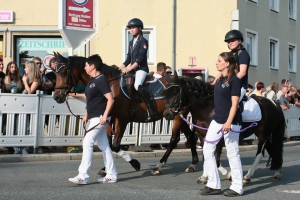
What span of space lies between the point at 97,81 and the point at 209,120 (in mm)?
1855

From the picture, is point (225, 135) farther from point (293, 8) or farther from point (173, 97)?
point (293, 8)

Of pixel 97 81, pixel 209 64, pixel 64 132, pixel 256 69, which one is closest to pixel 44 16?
pixel 209 64

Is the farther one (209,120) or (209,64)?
(209,64)

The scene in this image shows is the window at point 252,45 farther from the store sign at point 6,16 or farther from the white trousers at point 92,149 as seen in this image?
the white trousers at point 92,149

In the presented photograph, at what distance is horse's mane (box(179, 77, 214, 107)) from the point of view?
9820 mm

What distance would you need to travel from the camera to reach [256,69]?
102ft

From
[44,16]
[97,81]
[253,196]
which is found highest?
[44,16]

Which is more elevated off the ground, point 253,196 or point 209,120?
point 209,120

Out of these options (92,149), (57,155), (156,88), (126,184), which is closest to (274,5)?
(57,155)

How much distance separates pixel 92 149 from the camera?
955cm

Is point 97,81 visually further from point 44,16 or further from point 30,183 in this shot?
point 44,16

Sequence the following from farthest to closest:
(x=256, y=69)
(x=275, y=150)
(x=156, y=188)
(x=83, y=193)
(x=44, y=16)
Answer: (x=256, y=69) < (x=44, y=16) < (x=275, y=150) < (x=156, y=188) < (x=83, y=193)

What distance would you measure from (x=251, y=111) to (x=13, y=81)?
7.03m

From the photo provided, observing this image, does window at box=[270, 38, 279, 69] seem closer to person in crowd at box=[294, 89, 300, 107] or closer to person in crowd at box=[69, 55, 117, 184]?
person in crowd at box=[294, 89, 300, 107]
